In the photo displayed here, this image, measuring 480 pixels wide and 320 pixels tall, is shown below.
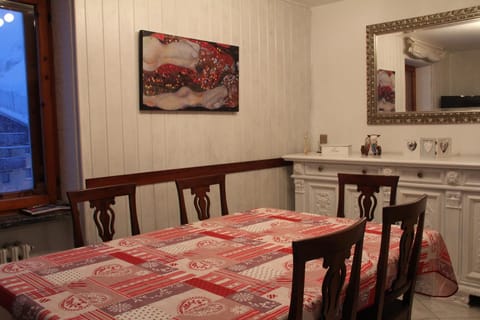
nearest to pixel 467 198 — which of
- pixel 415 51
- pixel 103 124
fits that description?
pixel 415 51

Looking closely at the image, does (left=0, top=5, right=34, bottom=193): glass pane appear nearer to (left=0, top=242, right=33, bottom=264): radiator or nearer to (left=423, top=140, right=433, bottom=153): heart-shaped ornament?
(left=0, top=242, right=33, bottom=264): radiator

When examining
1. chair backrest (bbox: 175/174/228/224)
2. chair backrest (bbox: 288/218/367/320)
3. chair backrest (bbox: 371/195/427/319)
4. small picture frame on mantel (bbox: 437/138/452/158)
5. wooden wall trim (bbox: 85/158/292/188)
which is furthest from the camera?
small picture frame on mantel (bbox: 437/138/452/158)

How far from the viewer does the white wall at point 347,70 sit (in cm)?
389

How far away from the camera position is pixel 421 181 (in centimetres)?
331

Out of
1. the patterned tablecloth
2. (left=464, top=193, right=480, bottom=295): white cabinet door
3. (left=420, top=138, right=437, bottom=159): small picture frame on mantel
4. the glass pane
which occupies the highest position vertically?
the glass pane

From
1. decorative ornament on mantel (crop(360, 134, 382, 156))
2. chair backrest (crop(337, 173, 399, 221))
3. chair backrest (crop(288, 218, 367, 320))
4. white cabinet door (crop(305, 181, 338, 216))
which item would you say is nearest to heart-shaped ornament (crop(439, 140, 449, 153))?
decorative ornament on mantel (crop(360, 134, 382, 156))

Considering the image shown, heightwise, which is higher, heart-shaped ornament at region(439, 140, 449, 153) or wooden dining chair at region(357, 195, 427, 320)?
heart-shaped ornament at region(439, 140, 449, 153)

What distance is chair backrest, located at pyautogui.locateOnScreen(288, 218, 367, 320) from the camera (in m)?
1.20

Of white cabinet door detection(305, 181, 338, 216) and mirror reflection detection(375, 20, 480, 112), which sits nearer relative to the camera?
mirror reflection detection(375, 20, 480, 112)

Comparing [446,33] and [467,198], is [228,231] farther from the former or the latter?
[446,33]

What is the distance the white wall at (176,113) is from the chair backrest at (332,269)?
73.7 inches

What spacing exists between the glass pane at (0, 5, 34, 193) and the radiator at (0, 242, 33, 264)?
359mm

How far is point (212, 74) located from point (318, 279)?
89.0 inches

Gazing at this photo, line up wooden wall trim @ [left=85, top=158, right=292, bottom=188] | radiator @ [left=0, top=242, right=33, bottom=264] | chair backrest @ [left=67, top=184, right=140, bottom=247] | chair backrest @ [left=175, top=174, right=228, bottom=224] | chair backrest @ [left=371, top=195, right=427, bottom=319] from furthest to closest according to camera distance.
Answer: wooden wall trim @ [left=85, top=158, right=292, bottom=188]
chair backrest @ [left=175, top=174, right=228, bottom=224]
radiator @ [left=0, top=242, right=33, bottom=264]
chair backrest @ [left=67, top=184, right=140, bottom=247]
chair backrest @ [left=371, top=195, right=427, bottom=319]
